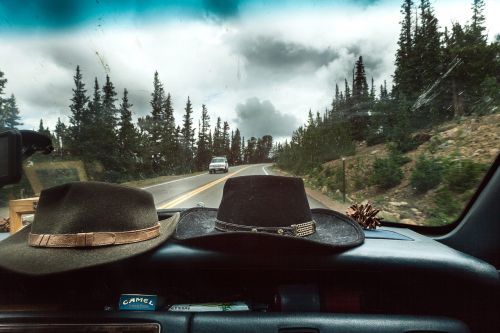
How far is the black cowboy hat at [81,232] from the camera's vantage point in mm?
1396

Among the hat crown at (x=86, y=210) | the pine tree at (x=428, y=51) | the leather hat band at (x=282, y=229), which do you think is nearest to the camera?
the hat crown at (x=86, y=210)

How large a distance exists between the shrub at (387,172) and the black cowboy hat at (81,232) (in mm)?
3169

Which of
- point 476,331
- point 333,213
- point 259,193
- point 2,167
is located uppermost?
point 2,167

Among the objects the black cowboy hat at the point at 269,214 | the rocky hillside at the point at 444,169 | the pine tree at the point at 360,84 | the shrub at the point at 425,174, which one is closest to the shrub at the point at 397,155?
the rocky hillside at the point at 444,169

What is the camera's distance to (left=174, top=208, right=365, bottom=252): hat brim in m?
1.50

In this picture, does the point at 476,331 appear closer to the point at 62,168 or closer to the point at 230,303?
the point at 230,303

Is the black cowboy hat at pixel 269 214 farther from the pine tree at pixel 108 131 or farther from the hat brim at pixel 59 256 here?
the pine tree at pixel 108 131

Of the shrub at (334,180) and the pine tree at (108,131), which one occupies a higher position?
the pine tree at (108,131)

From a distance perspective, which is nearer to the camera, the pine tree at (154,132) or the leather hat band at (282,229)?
the leather hat band at (282,229)

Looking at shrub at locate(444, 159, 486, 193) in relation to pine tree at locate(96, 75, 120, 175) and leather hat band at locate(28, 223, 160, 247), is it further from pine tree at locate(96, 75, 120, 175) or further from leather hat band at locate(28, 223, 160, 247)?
pine tree at locate(96, 75, 120, 175)

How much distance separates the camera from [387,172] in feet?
14.0

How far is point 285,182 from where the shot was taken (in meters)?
1.86

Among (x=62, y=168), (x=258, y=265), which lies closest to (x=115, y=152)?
(x=62, y=168)

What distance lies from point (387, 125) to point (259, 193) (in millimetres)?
2255
